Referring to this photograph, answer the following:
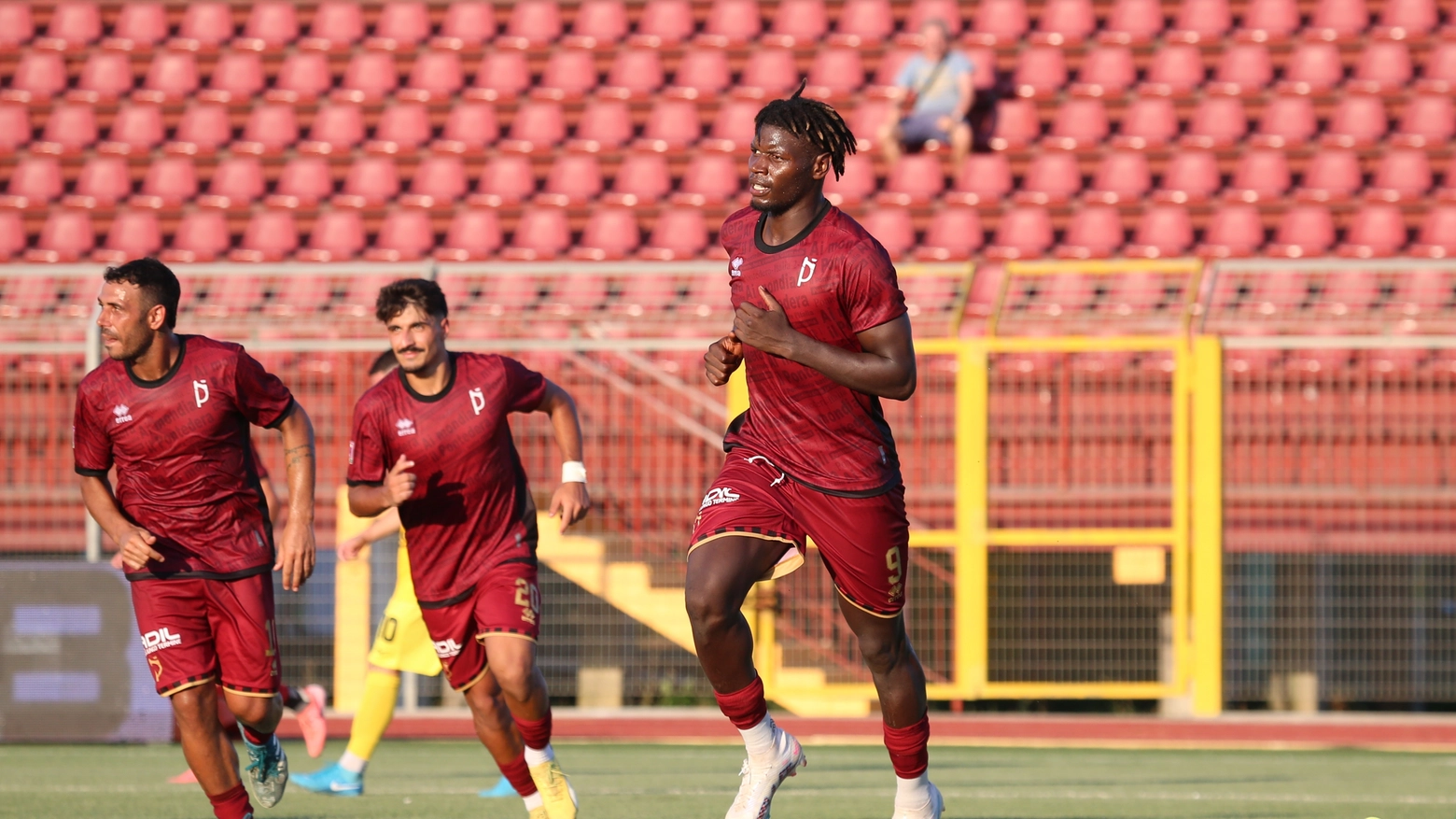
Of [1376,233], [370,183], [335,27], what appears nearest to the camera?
[1376,233]

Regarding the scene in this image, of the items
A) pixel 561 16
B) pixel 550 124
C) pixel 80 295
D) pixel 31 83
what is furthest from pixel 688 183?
pixel 31 83

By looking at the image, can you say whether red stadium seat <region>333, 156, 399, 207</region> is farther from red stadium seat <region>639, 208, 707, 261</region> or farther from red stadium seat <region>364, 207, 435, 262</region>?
red stadium seat <region>639, 208, 707, 261</region>

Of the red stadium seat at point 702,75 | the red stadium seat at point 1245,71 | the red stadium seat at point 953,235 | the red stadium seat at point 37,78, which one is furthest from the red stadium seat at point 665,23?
the red stadium seat at point 37,78

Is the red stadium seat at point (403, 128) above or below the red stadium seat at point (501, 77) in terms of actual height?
below

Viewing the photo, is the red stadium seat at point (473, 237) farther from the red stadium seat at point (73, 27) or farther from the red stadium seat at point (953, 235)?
the red stadium seat at point (73, 27)

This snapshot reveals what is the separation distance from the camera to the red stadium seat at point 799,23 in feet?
50.7

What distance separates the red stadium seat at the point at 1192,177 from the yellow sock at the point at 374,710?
8.14 metres

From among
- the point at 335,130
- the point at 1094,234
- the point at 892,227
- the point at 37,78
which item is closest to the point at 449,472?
the point at 892,227

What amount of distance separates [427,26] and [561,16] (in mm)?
1168

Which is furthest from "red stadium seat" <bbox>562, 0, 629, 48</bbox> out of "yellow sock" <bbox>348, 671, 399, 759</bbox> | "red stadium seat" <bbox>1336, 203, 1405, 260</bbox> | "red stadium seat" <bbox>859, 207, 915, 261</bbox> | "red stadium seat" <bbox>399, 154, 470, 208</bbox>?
"yellow sock" <bbox>348, 671, 399, 759</bbox>

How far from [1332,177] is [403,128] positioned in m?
7.32

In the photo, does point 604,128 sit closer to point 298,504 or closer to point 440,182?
point 440,182

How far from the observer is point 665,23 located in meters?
15.7

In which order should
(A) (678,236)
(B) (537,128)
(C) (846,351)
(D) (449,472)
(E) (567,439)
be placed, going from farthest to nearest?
(B) (537,128)
(A) (678,236)
(E) (567,439)
(D) (449,472)
(C) (846,351)
